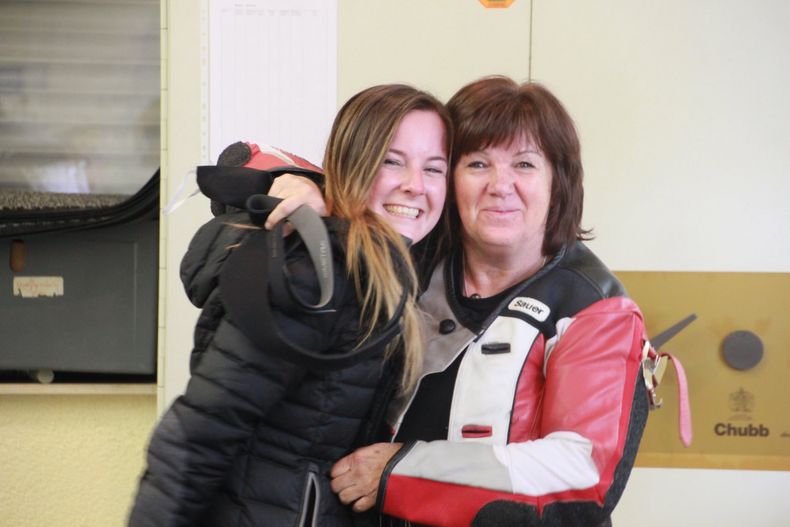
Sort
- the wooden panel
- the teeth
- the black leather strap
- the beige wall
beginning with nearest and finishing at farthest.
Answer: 1. the black leather strap
2. the teeth
3. the wooden panel
4. the beige wall

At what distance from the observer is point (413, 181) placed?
3.97ft

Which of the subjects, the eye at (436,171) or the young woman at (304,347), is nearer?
the young woman at (304,347)

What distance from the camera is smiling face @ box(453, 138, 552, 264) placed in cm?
124

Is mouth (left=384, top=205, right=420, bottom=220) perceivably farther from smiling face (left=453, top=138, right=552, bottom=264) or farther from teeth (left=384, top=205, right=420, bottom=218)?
smiling face (left=453, top=138, right=552, bottom=264)

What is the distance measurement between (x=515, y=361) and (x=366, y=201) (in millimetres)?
317

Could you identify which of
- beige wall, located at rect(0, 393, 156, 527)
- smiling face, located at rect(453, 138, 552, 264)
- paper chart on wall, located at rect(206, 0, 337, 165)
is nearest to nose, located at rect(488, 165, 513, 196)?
smiling face, located at rect(453, 138, 552, 264)

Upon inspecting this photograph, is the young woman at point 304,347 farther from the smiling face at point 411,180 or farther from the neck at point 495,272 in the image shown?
the neck at point 495,272

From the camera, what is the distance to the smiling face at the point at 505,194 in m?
1.24

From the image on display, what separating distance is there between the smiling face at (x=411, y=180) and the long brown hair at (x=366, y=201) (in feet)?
0.07

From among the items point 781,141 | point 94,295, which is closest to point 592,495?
point 781,141

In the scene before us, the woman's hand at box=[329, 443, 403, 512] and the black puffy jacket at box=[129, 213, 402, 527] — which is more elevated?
the black puffy jacket at box=[129, 213, 402, 527]

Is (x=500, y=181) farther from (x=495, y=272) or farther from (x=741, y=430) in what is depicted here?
(x=741, y=430)

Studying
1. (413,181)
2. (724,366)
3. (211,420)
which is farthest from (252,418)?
(724,366)

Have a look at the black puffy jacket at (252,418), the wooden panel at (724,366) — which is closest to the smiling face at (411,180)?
the black puffy jacket at (252,418)
